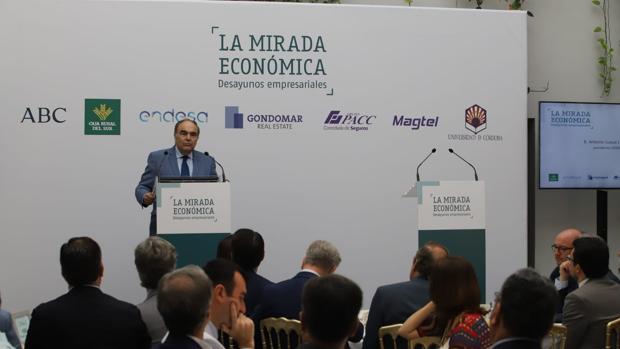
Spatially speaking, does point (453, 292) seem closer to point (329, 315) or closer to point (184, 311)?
point (329, 315)

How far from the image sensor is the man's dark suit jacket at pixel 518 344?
251cm

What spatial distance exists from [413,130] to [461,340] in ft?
14.0

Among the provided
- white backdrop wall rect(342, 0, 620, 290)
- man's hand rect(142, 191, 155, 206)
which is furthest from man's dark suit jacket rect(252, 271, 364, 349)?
white backdrop wall rect(342, 0, 620, 290)

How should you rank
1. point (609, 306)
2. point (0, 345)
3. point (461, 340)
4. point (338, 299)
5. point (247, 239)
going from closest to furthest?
1. point (338, 299)
2. point (461, 340)
3. point (0, 345)
4. point (609, 306)
5. point (247, 239)

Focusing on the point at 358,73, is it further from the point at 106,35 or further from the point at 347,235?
the point at 106,35

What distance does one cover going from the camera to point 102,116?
265 inches

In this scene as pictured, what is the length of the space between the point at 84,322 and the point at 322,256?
149 centimetres

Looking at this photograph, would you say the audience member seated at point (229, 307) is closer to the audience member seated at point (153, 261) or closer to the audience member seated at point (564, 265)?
the audience member seated at point (153, 261)

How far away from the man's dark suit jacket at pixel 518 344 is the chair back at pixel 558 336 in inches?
56.6

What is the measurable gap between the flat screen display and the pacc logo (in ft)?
13.6

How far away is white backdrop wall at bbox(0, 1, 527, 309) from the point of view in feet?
21.9

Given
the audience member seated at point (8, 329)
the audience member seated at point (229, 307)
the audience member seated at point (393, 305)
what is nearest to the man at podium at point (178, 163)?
the audience member seated at point (8, 329)

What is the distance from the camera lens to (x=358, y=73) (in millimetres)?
7117

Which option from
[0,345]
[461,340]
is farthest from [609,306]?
[0,345]
